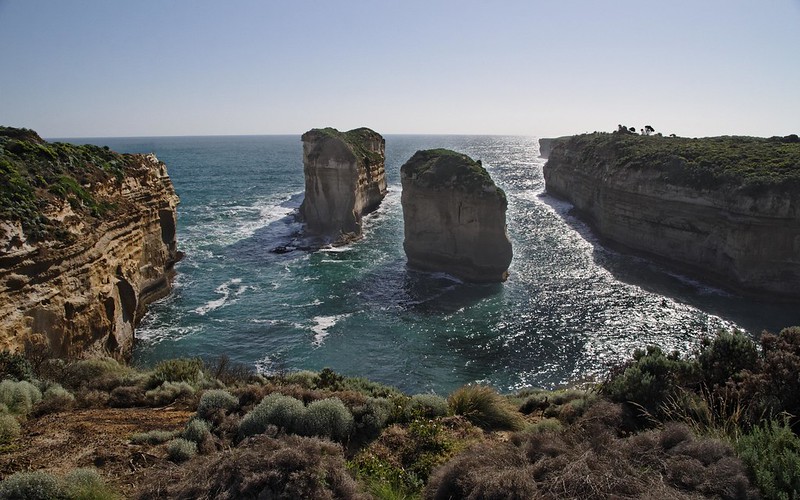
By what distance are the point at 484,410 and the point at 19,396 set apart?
9740mm

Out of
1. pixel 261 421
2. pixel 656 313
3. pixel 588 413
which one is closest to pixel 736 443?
pixel 588 413

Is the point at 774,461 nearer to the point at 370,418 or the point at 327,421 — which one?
the point at 370,418

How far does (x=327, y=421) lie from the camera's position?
29.0ft

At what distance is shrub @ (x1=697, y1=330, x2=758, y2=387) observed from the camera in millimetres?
10289

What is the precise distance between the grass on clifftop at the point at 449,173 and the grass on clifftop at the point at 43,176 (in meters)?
19.9

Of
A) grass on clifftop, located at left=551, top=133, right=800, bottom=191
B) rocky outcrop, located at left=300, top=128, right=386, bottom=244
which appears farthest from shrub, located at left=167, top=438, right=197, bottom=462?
grass on clifftop, located at left=551, top=133, right=800, bottom=191

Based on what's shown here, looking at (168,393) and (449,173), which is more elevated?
(449,173)

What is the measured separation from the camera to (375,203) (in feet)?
196

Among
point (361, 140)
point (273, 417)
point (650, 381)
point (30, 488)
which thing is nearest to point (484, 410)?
point (650, 381)

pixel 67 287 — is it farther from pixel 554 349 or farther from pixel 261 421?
pixel 554 349

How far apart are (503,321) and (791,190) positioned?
67.7 ft

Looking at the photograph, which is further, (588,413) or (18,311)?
(18,311)

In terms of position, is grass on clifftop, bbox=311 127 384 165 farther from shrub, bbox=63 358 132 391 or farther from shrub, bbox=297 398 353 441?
shrub, bbox=297 398 353 441

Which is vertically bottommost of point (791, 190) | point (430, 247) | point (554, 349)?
point (554, 349)
